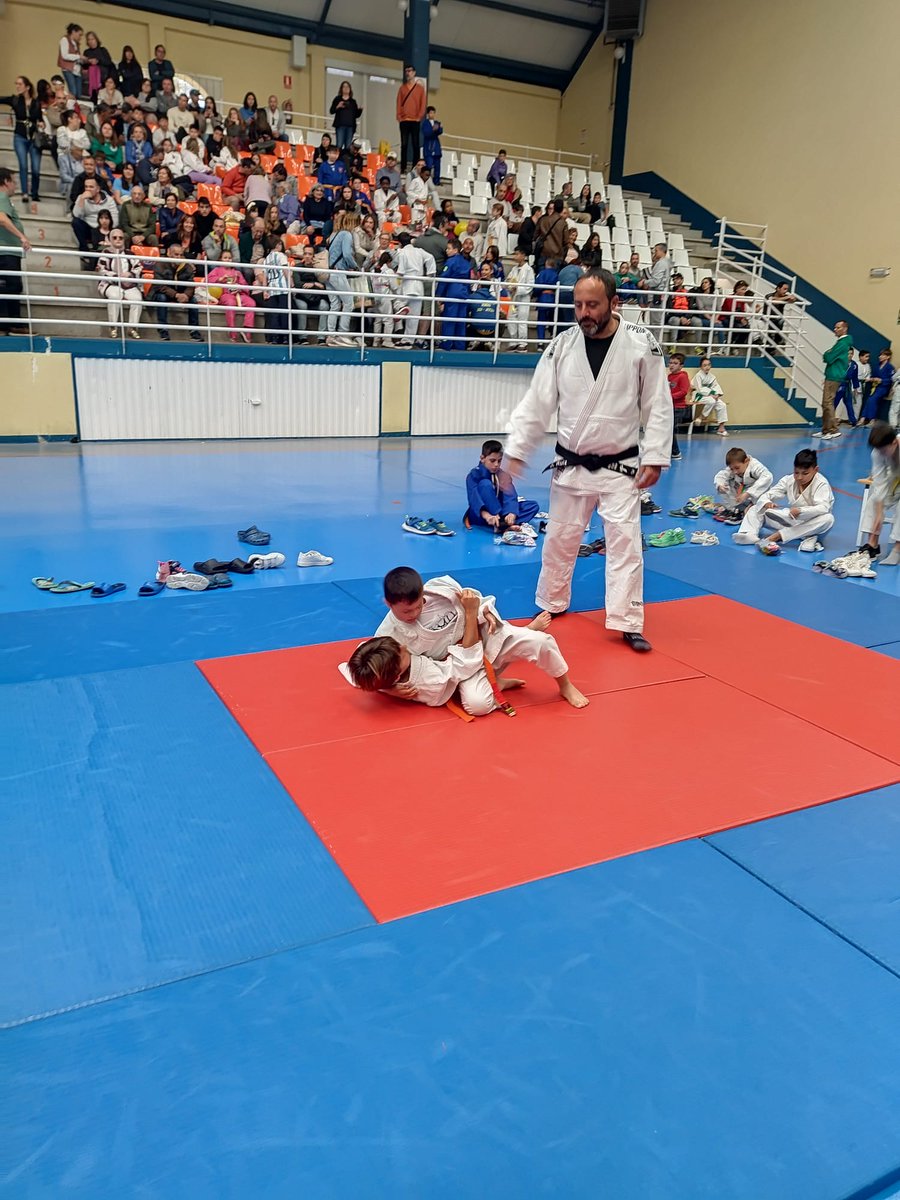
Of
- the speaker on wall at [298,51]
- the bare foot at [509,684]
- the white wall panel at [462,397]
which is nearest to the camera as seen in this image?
the bare foot at [509,684]

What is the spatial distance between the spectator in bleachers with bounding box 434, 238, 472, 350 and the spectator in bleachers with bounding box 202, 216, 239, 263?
3.06m

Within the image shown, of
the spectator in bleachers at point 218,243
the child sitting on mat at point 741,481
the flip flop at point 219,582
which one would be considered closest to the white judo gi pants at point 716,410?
the child sitting on mat at point 741,481

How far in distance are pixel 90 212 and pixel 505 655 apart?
1122cm

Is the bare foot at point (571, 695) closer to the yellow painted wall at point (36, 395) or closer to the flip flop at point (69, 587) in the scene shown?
the flip flop at point (69, 587)

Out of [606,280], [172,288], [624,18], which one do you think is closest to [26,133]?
[172,288]

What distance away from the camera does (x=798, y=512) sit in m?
7.78

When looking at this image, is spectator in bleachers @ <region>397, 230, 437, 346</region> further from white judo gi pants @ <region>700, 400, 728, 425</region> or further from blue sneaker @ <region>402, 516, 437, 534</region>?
blue sneaker @ <region>402, 516, 437, 534</region>

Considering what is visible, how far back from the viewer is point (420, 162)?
16.1 m

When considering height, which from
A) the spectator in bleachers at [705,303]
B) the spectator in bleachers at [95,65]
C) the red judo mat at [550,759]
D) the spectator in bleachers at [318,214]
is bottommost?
the red judo mat at [550,759]

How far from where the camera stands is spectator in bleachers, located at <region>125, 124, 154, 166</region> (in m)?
14.3

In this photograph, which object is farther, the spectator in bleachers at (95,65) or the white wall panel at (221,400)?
the spectator in bleachers at (95,65)

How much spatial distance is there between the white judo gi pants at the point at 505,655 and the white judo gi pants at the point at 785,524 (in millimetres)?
4380

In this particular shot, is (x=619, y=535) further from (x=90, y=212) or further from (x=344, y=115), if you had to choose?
(x=344, y=115)

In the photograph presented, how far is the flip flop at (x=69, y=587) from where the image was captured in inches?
218
